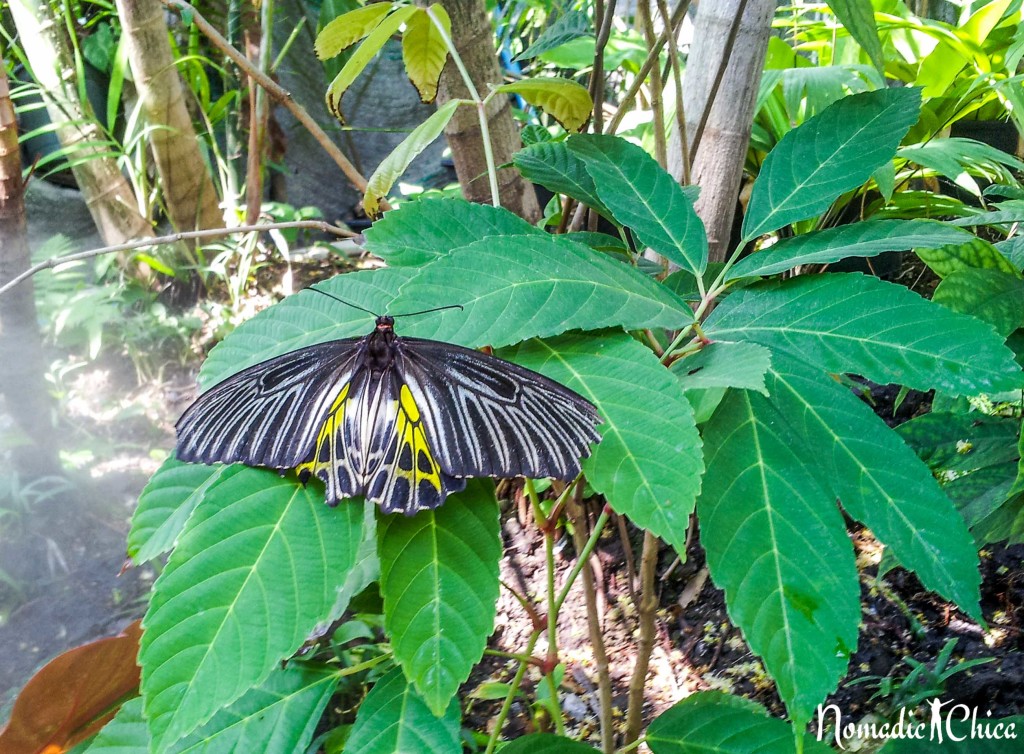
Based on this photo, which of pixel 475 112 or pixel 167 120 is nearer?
pixel 475 112

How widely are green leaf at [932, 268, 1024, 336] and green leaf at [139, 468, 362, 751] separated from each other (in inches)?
27.5

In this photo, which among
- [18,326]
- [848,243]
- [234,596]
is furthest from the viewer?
[18,326]

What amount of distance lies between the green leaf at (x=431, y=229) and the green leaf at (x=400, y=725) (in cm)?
36

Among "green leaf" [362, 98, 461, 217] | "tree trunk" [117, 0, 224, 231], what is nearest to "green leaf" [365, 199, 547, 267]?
"green leaf" [362, 98, 461, 217]

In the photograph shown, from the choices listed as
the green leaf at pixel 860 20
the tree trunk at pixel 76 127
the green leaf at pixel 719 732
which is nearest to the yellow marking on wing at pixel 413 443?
the green leaf at pixel 719 732

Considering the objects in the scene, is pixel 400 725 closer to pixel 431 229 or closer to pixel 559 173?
pixel 431 229

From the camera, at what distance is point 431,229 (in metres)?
0.60

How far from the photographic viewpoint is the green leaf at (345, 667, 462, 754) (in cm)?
57

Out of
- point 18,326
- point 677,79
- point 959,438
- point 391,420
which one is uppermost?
point 677,79

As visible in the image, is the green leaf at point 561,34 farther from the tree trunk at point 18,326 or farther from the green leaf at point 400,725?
the tree trunk at point 18,326

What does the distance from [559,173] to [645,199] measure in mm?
117

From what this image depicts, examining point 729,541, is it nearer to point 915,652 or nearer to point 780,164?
point 780,164

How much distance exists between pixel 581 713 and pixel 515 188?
3.02 feet

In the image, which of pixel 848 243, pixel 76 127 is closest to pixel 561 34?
pixel 848 243
